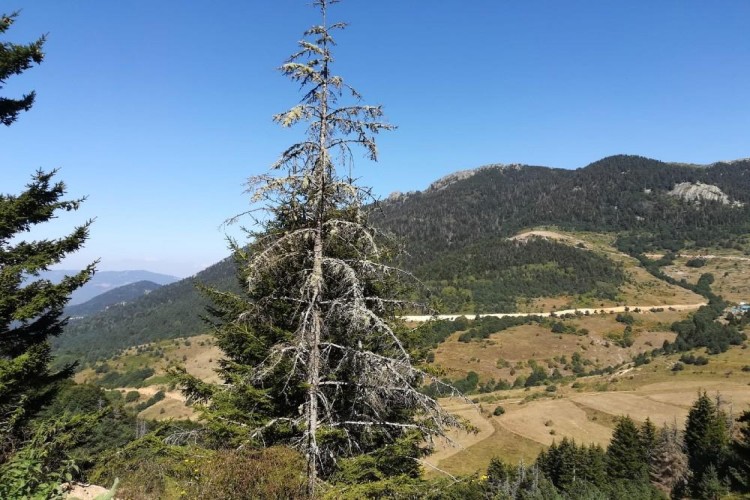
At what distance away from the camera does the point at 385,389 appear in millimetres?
7098

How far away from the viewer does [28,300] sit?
1045cm

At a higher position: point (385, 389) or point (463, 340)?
point (385, 389)

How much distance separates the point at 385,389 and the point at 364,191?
349 cm

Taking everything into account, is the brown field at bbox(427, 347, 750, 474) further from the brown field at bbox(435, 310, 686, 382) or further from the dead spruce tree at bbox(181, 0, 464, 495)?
the dead spruce tree at bbox(181, 0, 464, 495)

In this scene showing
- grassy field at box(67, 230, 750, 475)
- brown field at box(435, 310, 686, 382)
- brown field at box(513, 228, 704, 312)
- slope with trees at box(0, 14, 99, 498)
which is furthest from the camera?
brown field at box(513, 228, 704, 312)

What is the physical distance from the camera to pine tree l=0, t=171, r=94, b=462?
9.95 metres

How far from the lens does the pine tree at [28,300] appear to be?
Answer: 9945 mm

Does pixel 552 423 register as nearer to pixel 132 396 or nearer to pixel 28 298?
pixel 28 298

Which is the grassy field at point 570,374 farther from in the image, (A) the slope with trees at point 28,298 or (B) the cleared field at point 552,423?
(A) the slope with trees at point 28,298

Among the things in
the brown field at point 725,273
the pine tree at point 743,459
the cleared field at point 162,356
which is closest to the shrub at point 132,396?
the cleared field at point 162,356

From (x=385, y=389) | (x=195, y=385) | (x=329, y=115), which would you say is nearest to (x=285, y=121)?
(x=329, y=115)

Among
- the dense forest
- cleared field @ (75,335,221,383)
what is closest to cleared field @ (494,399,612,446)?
the dense forest

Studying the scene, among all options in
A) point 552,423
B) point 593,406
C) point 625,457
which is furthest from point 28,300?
point 593,406

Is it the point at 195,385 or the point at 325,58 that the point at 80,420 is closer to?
the point at 195,385
